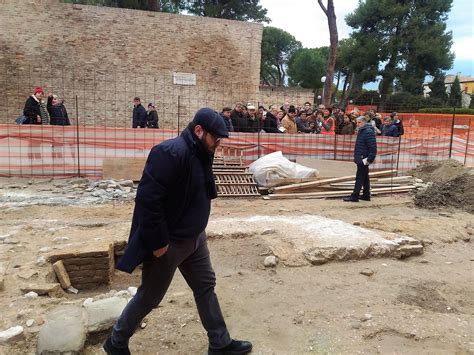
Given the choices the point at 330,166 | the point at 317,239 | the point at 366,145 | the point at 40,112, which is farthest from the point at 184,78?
the point at 317,239

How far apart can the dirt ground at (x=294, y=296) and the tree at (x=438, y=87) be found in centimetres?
3506

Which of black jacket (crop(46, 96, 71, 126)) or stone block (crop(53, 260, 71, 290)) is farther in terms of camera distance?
black jacket (crop(46, 96, 71, 126))

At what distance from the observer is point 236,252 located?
5449mm

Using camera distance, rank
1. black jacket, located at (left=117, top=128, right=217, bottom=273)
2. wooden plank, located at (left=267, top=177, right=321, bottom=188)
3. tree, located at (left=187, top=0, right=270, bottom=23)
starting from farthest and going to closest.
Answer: tree, located at (left=187, top=0, right=270, bottom=23) → wooden plank, located at (left=267, top=177, right=321, bottom=188) → black jacket, located at (left=117, top=128, right=217, bottom=273)

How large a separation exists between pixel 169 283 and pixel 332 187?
23.9 ft

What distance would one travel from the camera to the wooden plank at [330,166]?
10.7 meters

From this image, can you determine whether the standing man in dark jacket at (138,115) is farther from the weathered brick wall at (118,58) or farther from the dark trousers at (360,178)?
the dark trousers at (360,178)

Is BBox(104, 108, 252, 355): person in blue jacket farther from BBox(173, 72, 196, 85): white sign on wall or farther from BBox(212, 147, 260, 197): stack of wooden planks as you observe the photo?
BBox(173, 72, 196, 85): white sign on wall

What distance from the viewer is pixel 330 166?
35.4 feet

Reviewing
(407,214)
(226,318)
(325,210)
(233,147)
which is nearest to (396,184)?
(407,214)

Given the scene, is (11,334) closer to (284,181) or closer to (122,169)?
(122,169)

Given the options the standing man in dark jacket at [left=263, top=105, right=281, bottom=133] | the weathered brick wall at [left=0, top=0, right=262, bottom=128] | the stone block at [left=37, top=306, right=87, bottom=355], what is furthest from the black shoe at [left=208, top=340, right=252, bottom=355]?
the weathered brick wall at [left=0, top=0, right=262, bottom=128]

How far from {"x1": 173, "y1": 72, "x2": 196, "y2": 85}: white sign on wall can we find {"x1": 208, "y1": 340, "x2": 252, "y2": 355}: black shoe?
1911 centimetres

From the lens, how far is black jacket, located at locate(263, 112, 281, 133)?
1169 centimetres
